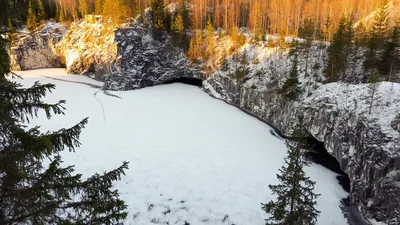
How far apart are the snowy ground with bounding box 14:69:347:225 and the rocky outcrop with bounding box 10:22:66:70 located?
2401 cm

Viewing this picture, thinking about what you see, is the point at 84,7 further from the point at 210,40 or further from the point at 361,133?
the point at 361,133

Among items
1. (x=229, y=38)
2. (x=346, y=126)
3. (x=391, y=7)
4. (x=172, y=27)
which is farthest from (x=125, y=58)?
(x=391, y=7)

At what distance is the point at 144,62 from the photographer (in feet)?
152

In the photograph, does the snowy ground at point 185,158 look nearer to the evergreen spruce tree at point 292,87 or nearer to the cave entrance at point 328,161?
the cave entrance at point 328,161

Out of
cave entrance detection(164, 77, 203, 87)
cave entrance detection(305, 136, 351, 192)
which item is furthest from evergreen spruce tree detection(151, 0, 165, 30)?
cave entrance detection(305, 136, 351, 192)

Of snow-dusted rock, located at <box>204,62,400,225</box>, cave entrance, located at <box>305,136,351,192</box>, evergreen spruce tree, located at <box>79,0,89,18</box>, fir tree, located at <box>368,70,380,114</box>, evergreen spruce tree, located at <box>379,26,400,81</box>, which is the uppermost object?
evergreen spruce tree, located at <box>79,0,89,18</box>

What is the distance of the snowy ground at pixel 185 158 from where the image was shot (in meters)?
17.0

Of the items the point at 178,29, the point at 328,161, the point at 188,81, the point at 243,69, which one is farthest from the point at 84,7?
the point at 328,161

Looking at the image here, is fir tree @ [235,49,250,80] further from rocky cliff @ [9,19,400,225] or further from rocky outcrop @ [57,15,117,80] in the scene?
rocky outcrop @ [57,15,117,80]

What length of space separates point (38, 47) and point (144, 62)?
88.8 ft

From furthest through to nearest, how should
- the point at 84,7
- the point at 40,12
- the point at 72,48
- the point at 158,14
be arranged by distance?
1. the point at 40,12
2. the point at 84,7
3. the point at 72,48
4. the point at 158,14

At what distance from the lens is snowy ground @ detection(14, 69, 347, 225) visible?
669 inches

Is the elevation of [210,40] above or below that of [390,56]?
above

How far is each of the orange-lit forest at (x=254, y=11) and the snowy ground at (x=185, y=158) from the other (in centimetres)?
2071
